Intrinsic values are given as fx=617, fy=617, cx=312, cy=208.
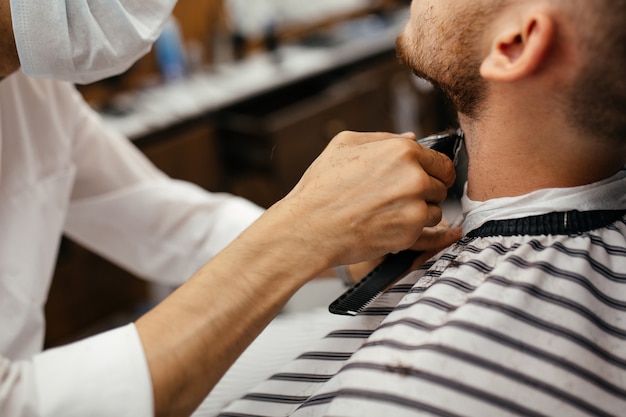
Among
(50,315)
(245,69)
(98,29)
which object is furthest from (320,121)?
(98,29)

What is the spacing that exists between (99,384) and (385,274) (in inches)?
19.4

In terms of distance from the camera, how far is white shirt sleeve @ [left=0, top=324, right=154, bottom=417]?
778mm

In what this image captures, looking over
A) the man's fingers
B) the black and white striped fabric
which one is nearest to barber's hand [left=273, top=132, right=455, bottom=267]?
the man's fingers

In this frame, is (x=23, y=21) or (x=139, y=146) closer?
(x=23, y=21)

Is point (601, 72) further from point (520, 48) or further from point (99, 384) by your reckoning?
point (99, 384)

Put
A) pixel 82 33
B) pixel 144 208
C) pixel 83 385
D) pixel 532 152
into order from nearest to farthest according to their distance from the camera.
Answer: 1. pixel 83 385
2. pixel 532 152
3. pixel 82 33
4. pixel 144 208

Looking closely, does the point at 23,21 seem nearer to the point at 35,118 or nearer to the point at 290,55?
the point at 35,118

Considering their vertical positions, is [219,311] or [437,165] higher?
[437,165]

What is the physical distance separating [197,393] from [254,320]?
0.40 ft

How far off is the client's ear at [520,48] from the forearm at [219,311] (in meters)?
0.35

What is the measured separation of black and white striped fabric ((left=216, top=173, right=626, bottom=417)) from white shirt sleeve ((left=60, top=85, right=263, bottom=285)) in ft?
1.88

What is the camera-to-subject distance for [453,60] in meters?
0.92

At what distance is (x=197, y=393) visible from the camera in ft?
2.71

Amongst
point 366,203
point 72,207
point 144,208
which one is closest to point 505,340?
point 366,203
